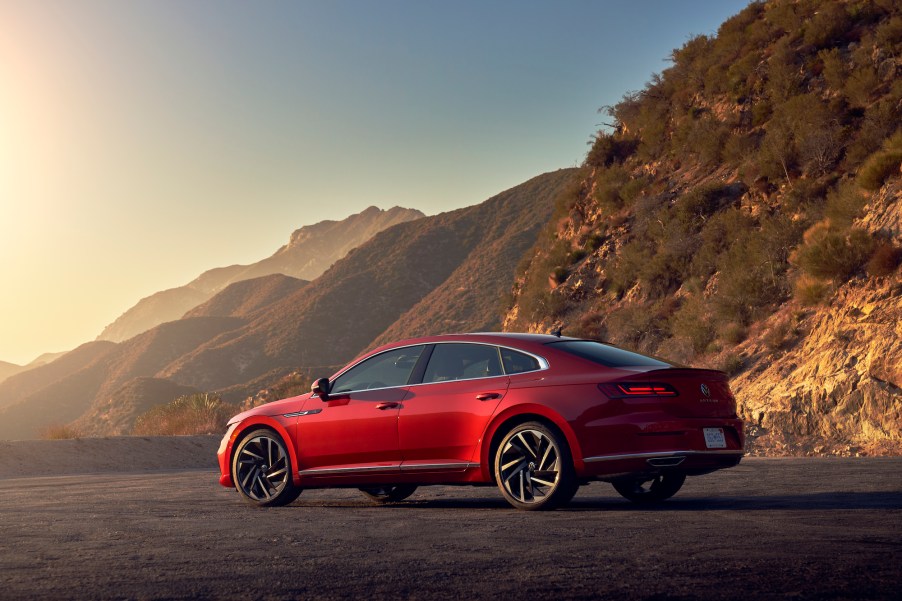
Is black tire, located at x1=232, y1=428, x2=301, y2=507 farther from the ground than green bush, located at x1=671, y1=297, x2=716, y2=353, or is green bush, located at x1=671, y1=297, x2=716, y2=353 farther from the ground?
green bush, located at x1=671, y1=297, x2=716, y2=353

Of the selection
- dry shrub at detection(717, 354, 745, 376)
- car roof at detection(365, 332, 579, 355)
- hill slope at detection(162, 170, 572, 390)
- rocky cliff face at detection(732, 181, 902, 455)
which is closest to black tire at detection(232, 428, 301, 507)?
car roof at detection(365, 332, 579, 355)

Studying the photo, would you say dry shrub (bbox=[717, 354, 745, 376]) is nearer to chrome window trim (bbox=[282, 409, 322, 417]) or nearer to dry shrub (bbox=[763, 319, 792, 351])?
dry shrub (bbox=[763, 319, 792, 351])

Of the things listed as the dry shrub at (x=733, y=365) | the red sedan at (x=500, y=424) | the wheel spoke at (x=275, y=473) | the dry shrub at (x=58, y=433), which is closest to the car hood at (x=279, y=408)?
the red sedan at (x=500, y=424)

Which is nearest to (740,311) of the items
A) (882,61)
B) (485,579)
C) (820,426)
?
(820,426)

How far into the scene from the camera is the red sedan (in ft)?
26.0

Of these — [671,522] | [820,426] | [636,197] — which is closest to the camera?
[671,522]

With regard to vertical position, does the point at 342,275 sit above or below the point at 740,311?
above

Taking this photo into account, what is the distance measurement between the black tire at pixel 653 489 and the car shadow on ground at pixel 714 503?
92 mm

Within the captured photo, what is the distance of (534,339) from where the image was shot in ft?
29.1

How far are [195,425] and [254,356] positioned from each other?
194ft

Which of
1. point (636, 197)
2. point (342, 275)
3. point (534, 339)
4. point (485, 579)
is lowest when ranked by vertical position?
point (485, 579)

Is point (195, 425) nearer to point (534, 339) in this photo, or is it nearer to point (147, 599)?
point (534, 339)

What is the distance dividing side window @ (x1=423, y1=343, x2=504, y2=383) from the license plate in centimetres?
186

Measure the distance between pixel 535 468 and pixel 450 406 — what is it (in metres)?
0.98
